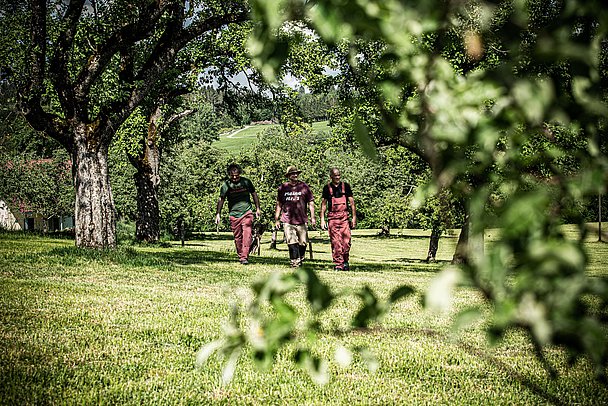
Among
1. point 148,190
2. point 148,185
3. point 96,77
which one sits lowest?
point 148,190

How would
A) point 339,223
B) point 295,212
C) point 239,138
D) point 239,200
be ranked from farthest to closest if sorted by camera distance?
point 239,138 < point 239,200 < point 339,223 < point 295,212

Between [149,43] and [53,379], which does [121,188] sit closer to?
[149,43]

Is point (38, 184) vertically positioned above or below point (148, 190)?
above

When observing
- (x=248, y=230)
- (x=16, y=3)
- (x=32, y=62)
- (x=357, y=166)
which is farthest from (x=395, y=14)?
(x=357, y=166)

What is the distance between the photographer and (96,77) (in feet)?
47.0

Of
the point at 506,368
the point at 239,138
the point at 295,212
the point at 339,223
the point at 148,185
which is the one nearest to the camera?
the point at 506,368

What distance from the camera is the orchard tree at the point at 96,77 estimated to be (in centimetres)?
1407

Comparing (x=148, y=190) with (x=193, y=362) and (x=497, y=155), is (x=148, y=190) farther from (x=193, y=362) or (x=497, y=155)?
(x=497, y=155)

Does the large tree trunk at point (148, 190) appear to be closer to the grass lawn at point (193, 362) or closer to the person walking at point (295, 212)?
the person walking at point (295, 212)

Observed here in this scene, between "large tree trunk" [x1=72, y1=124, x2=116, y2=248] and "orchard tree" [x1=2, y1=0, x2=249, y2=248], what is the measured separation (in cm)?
2

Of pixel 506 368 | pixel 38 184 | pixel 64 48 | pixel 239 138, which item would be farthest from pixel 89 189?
pixel 239 138

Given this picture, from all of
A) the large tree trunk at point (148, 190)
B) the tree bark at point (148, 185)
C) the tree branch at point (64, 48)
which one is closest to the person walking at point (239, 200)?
the tree branch at point (64, 48)

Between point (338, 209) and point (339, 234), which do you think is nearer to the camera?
point (338, 209)

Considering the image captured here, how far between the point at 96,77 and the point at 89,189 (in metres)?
2.86
